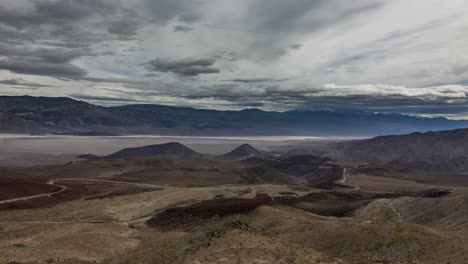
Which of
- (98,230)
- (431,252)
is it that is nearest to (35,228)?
(98,230)

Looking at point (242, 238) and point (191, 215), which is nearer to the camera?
point (242, 238)

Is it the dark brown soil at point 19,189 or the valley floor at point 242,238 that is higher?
the valley floor at point 242,238

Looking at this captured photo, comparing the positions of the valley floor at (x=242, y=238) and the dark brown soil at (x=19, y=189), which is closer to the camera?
the valley floor at (x=242, y=238)

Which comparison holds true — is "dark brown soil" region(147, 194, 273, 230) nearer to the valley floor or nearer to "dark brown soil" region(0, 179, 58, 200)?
the valley floor

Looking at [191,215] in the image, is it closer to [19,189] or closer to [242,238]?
[242,238]

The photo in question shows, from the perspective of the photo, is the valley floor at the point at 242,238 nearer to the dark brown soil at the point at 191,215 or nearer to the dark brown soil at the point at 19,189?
A: the dark brown soil at the point at 191,215

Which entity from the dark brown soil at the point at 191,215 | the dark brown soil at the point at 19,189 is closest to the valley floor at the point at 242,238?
the dark brown soil at the point at 191,215

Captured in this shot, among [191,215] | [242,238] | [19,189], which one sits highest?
[242,238]

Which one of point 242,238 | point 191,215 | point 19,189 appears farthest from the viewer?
point 19,189

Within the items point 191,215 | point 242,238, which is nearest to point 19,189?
point 191,215

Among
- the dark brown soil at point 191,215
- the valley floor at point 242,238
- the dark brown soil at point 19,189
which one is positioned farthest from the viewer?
the dark brown soil at point 19,189

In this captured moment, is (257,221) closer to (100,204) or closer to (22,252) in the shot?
(22,252)
